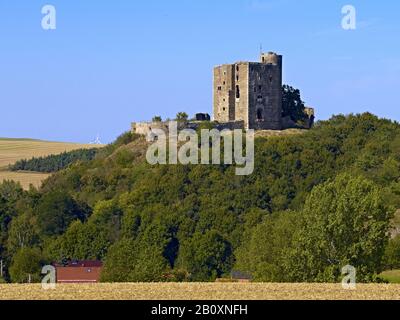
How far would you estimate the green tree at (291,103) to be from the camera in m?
119

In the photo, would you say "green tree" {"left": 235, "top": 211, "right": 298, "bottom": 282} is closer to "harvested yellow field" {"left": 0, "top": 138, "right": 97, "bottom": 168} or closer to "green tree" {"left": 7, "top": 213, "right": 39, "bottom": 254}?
"green tree" {"left": 7, "top": 213, "right": 39, "bottom": 254}

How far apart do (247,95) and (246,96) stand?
0.45 ft

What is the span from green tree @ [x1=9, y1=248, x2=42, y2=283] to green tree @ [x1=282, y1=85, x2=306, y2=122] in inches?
1490

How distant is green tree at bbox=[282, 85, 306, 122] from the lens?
118562 millimetres

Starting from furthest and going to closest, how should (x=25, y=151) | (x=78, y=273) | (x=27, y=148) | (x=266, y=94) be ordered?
(x=27, y=148) < (x=25, y=151) < (x=266, y=94) < (x=78, y=273)

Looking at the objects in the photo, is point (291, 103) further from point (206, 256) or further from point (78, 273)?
point (78, 273)

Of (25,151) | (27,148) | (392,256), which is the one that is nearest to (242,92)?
(392,256)

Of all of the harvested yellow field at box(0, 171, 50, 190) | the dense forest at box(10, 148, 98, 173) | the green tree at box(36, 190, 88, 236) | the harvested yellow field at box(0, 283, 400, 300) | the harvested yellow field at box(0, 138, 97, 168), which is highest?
the harvested yellow field at box(0, 138, 97, 168)

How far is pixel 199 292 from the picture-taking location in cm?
3388

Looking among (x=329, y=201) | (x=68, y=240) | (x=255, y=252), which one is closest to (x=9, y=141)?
(x=68, y=240)

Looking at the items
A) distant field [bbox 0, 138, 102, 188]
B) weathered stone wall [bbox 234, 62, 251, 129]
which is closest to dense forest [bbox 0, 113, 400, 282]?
weathered stone wall [bbox 234, 62, 251, 129]

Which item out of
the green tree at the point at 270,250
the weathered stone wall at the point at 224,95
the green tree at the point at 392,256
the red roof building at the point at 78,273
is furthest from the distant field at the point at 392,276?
the weathered stone wall at the point at 224,95

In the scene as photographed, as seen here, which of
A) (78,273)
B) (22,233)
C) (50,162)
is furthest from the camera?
(50,162)

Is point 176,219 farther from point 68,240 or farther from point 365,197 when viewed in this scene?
point 365,197
